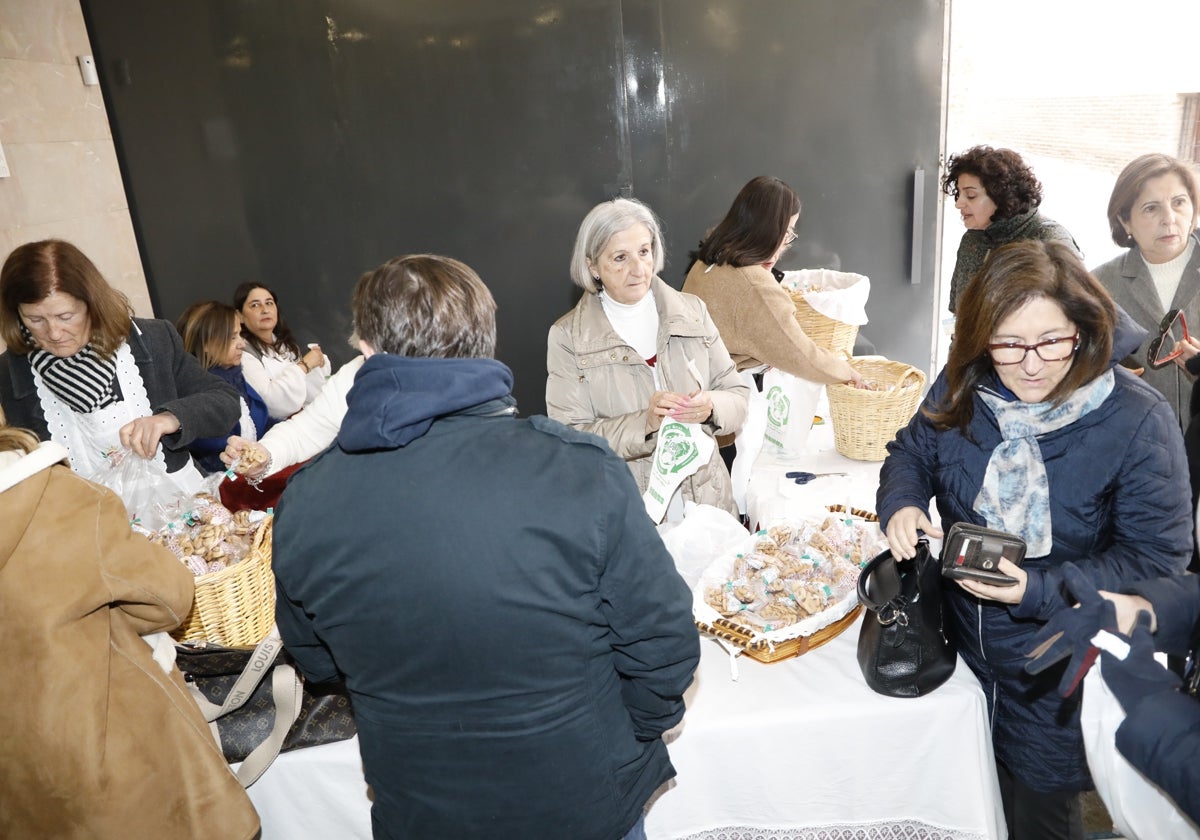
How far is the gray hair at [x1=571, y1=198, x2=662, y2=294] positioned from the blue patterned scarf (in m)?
1.18

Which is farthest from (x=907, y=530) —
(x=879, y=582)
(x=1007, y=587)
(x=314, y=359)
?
(x=314, y=359)

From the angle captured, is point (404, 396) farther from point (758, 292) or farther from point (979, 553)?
point (758, 292)

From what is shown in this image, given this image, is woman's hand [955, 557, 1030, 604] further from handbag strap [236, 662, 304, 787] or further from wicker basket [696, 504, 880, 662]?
handbag strap [236, 662, 304, 787]

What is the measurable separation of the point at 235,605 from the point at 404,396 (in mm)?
825

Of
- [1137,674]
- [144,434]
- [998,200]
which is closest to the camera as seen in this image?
[1137,674]

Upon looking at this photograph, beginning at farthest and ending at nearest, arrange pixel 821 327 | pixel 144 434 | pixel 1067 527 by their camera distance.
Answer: pixel 821 327
pixel 144 434
pixel 1067 527

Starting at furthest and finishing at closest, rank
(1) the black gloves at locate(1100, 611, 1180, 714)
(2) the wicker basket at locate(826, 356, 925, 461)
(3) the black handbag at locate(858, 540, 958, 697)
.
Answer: (2) the wicker basket at locate(826, 356, 925, 461) < (3) the black handbag at locate(858, 540, 958, 697) < (1) the black gloves at locate(1100, 611, 1180, 714)

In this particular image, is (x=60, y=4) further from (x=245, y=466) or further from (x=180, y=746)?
(x=180, y=746)

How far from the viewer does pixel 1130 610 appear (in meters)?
1.33

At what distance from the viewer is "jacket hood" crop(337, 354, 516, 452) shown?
1.11 meters

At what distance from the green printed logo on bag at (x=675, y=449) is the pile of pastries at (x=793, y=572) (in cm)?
32

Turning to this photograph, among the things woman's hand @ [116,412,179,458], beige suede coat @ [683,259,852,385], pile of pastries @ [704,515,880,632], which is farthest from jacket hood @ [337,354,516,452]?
beige suede coat @ [683,259,852,385]

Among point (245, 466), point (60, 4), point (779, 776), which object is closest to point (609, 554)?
point (779, 776)

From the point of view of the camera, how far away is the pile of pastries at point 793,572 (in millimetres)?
1724
